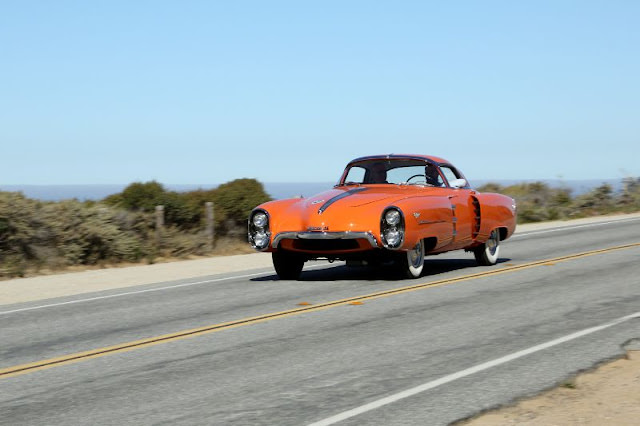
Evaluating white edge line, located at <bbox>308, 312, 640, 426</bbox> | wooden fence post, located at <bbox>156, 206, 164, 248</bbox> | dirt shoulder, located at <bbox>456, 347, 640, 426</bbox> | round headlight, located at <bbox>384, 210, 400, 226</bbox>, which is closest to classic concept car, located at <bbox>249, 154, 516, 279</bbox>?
round headlight, located at <bbox>384, 210, 400, 226</bbox>

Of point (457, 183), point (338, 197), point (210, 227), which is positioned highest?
point (457, 183)

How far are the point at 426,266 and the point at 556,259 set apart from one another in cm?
262

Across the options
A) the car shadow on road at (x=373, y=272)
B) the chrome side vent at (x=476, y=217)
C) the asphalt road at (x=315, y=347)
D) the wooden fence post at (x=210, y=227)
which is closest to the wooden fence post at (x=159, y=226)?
the wooden fence post at (x=210, y=227)

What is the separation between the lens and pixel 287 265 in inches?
558

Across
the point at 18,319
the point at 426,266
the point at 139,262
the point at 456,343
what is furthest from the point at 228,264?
the point at 456,343

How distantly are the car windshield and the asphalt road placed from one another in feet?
5.00

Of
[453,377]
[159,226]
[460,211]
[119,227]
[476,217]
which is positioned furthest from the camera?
[159,226]

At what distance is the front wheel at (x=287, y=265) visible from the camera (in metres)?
14.0

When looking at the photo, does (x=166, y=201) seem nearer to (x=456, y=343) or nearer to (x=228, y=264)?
(x=228, y=264)

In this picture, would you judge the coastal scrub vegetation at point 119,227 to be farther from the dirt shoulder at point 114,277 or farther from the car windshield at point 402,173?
the car windshield at point 402,173

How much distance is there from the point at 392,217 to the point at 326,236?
0.95 meters

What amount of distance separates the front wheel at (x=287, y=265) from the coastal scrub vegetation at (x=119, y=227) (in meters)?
5.96

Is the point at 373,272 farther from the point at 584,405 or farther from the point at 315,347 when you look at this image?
the point at 584,405

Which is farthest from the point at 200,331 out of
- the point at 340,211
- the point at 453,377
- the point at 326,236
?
the point at 340,211
